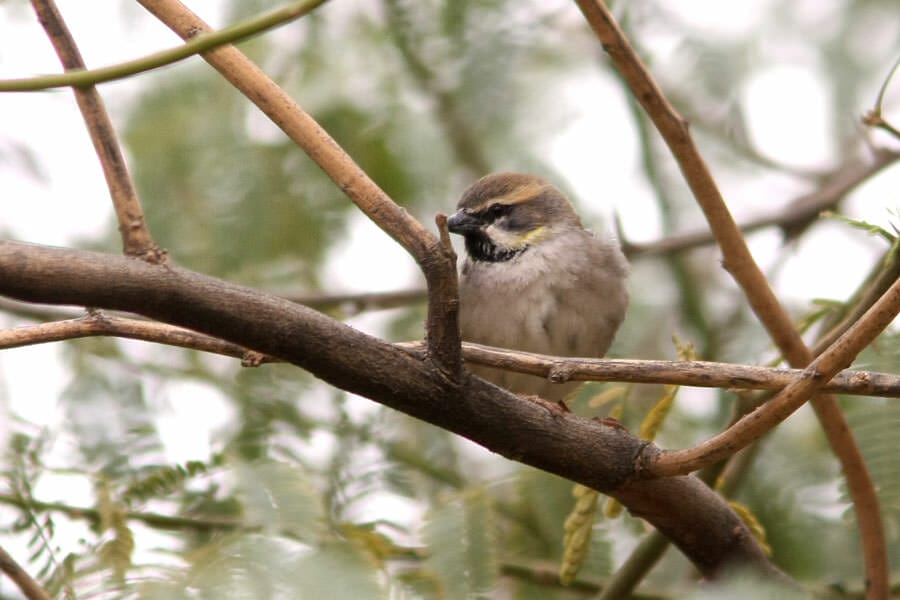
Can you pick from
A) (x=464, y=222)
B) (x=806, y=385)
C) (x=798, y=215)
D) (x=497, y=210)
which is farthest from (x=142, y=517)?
(x=798, y=215)

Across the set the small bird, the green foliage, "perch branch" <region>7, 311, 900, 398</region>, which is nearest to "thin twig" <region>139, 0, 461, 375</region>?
"perch branch" <region>7, 311, 900, 398</region>

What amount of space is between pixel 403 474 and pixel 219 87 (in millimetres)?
2082

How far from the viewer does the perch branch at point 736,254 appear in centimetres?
300

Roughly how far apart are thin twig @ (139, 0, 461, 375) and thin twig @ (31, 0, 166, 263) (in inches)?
8.8

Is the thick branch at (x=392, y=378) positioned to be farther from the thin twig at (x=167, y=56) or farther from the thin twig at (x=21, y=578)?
the thin twig at (x=21, y=578)

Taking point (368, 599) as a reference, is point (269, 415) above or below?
above

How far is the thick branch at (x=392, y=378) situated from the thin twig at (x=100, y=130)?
0.18 meters

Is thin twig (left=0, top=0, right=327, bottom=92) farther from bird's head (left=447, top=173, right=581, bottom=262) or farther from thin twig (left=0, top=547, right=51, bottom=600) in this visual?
bird's head (left=447, top=173, right=581, bottom=262)

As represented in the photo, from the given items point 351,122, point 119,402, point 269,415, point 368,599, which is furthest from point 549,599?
point 351,122

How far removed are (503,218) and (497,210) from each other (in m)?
0.05

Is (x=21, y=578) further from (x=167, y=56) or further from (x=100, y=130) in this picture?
(x=167, y=56)

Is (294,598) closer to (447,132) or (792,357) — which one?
(792,357)

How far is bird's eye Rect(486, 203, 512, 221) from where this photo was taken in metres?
5.09

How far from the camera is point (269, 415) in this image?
14.1 feet
